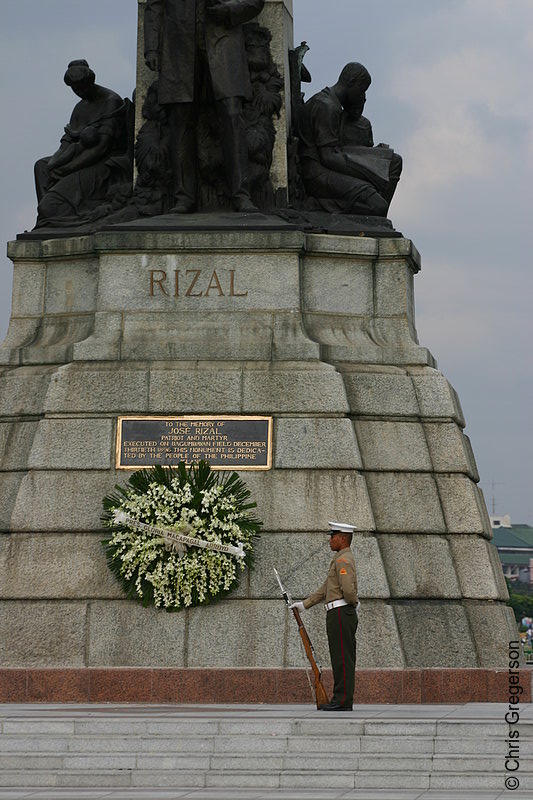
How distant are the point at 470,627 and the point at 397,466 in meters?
2.03

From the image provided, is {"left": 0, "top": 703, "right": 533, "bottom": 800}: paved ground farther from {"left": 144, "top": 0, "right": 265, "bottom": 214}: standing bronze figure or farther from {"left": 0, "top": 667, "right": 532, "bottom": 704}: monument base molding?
{"left": 144, "top": 0, "right": 265, "bottom": 214}: standing bronze figure

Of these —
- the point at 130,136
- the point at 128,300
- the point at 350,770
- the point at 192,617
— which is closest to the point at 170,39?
the point at 130,136

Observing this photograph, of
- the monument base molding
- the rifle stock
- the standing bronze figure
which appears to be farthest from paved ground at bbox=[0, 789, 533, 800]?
the standing bronze figure

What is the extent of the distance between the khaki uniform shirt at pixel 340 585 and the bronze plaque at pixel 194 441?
276cm

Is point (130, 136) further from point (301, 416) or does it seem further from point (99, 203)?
point (301, 416)

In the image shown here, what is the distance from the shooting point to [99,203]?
2162 centimetres

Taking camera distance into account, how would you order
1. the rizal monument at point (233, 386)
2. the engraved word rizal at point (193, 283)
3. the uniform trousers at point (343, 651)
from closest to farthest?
the uniform trousers at point (343, 651) < the rizal monument at point (233, 386) < the engraved word rizal at point (193, 283)

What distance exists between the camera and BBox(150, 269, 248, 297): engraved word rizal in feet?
64.2

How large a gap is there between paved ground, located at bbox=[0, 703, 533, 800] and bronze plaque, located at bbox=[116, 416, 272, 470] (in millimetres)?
3095

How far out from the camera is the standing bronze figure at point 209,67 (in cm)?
2038

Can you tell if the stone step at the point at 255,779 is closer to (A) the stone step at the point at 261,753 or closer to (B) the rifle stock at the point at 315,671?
(A) the stone step at the point at 261,753

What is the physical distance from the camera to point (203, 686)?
17000mm

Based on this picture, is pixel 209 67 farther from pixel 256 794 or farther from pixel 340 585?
pixel 256 794

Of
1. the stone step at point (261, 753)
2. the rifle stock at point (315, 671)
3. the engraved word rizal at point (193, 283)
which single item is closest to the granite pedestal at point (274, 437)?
the engraved word rizal at point (193, 283)
